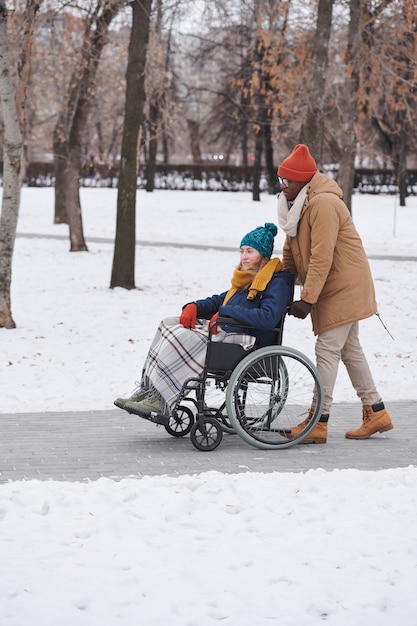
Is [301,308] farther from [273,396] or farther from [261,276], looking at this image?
[273,396]

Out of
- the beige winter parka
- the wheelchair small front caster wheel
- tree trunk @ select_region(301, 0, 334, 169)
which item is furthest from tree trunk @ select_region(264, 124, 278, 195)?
the wheelchair small front caster wheel

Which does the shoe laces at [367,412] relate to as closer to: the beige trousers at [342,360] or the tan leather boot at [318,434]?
the beige trousers at [342,360]

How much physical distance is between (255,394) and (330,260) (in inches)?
37.8

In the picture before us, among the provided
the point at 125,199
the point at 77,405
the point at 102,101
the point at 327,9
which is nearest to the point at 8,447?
the point at 77,405

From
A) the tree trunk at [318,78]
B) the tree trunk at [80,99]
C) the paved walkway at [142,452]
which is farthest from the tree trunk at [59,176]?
the paved walkway at [142,452]

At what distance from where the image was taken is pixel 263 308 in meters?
6.27

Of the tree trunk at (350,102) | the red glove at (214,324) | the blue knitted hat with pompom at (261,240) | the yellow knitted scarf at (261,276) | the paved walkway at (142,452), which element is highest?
the tree trunk at (350,102)

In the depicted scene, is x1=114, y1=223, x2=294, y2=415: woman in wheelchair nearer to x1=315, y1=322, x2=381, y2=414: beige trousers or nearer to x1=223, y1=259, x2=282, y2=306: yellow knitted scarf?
x1=223, y1=259, x2=282, y2=306: yellow knitted scarf

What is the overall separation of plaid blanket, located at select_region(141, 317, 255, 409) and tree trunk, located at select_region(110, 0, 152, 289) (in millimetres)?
8229

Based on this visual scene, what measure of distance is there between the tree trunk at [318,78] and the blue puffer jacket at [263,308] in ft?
27.4

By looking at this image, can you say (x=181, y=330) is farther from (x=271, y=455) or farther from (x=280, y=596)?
(x=280, y=596)

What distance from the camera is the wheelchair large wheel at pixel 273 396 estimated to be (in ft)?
20.4

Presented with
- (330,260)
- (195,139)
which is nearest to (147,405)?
(330,260)

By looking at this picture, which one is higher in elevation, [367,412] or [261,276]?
[261,276]
